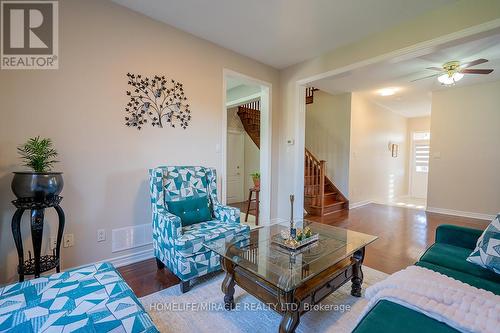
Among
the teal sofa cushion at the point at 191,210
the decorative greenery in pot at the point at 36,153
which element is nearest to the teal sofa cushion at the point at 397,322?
the teal sofa cushion at the point at 191,210

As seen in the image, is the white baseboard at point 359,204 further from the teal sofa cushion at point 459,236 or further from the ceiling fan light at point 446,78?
the teal sofa cushion at point 459,236

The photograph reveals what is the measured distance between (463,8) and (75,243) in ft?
14.6

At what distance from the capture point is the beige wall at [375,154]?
17.8ft

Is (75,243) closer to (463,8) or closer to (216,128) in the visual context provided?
(216,128)

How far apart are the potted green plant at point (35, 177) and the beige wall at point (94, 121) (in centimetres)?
20

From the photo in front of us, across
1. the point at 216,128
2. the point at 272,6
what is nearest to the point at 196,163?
the point at 216,128

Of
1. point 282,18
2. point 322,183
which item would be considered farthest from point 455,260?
point 322,183

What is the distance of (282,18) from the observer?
2562 millimetres

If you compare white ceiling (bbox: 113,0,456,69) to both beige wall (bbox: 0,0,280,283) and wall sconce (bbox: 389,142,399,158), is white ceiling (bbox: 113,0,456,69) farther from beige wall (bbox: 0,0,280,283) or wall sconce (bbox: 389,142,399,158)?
wall sconce (bbox: 389,142,399,158)

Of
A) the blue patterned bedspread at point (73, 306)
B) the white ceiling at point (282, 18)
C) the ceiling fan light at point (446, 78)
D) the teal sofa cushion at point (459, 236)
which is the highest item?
the white ceiling at point (282, 18)

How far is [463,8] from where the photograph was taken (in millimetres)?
2201

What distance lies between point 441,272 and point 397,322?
2.32ft

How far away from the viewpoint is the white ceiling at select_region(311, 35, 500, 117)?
291cm

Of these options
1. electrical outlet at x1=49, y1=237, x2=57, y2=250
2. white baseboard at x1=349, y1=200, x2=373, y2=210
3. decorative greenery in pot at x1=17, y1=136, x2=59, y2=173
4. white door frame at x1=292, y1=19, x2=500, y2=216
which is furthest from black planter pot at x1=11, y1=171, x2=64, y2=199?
white baseboard at x1=349, y1=200, x2=373, y2=210
